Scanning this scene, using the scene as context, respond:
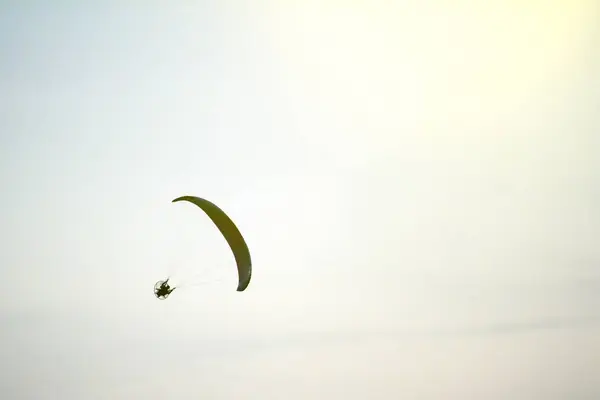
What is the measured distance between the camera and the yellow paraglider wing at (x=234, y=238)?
2.56 metres

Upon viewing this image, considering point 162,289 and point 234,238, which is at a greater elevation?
point 234,238

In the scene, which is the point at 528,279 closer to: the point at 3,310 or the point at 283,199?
the point at 283,199

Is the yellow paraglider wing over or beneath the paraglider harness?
over

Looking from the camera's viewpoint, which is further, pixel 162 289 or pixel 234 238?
pixel 162 289

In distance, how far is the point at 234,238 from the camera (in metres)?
2.63

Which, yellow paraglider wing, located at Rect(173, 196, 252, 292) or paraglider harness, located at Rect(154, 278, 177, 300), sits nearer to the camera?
yellow paraglider wing, located at Rect(173, 196, 252, 292)

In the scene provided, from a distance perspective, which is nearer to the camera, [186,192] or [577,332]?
[186,192]

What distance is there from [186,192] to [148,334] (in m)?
0.99

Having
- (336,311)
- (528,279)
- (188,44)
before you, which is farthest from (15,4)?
(528,279)

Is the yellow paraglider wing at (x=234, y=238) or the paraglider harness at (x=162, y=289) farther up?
the yellow paraglider wing at (x=234, y=238)

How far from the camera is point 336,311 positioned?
3.01 metres

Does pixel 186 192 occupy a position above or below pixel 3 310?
above

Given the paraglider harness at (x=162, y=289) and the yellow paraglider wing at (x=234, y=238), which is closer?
the yellow paraglider wing at (x=234, y=238)

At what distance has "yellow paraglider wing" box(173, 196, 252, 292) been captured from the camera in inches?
101
